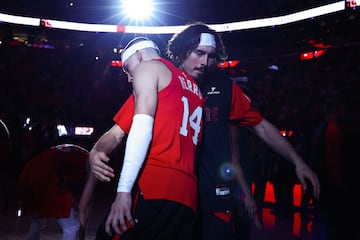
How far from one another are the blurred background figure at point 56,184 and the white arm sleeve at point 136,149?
2796 mm

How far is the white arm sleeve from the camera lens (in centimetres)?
241

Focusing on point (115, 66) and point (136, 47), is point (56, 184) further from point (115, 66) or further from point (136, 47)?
point (115, 66)

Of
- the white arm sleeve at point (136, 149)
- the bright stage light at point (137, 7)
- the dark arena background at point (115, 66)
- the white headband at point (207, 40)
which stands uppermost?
the bright stage light at point (137, 7)

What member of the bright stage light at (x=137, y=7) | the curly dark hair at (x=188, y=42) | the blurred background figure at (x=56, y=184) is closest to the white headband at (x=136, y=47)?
the curly dark hair at (x=188, y=42)

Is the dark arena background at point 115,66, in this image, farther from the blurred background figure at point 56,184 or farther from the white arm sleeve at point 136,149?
the white arm sleeve at point 136,149

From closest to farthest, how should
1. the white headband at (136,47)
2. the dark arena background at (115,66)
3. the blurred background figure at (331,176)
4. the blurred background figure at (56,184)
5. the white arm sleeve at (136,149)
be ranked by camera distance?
the white arm sleeve at (136,149) → the white headband at (136,47) → the blurred background figure at (56,184) → the blurred background figure at (331,176) → the dark arena background at (115,66)

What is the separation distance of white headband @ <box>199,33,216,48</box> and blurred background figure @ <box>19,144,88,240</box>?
2.37m

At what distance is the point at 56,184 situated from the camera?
5414mm

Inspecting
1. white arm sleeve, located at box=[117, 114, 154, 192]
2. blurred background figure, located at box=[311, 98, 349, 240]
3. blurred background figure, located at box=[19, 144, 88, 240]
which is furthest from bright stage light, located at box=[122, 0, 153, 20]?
white arm sleeve, located at box=[117, 114, 154, 192]

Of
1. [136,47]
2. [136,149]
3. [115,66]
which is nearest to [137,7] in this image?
[115,66]

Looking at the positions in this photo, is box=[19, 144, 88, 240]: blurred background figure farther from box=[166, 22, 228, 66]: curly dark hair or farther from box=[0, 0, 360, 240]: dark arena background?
box=[0, 0, 360, 240]: dark arena background

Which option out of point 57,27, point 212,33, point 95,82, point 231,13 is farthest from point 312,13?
point 212,33

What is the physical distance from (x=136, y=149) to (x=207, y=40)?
1.25 meters

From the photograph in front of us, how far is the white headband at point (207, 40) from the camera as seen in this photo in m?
3.36
